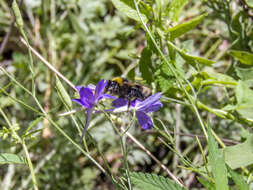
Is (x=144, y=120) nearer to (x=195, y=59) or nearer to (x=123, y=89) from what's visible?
(x=123, y=89)

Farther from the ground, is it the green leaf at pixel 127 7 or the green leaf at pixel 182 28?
the green leaf at pixel 127 7

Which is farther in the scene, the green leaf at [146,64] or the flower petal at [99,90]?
the green leaf at [146,64]

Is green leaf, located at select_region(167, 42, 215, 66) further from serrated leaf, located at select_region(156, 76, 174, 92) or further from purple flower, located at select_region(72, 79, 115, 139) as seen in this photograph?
purple flower, located at select_region(72, 79, 115, 139)

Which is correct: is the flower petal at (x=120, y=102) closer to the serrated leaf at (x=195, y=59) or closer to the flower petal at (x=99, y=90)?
the flower petal at (x=99, y=90)

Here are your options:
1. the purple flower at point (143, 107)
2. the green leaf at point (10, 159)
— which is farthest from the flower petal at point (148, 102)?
the green leaf at point (10, 159)

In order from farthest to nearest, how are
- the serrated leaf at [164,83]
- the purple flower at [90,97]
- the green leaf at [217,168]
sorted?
1. the serrated leaf at [164,83]
2. the purple flower at [90,97]
3. the green leaf at [217,168]

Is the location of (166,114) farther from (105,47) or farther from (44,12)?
(44,12)

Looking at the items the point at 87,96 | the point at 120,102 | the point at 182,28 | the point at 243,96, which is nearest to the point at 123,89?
the point at 120,102

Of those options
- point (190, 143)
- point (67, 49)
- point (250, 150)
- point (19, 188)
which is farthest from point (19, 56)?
point (250, 150)
